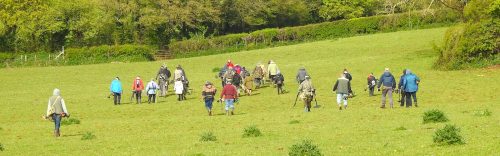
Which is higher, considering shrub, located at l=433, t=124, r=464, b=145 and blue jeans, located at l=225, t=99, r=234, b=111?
blue jeans, located at l=225, t=99, r=234, b=111

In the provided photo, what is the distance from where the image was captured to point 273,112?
36.2 meters

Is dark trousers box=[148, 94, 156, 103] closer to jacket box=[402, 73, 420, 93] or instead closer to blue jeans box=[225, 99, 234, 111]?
blue jeans box=[225, 99, 234, 111]

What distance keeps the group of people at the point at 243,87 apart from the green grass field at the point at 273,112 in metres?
0.74

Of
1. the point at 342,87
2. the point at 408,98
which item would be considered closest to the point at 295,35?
the point at 342,87

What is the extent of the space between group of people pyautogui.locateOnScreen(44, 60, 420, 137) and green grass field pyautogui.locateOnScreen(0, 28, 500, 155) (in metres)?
0.74

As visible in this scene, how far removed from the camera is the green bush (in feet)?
291

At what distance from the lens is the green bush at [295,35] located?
88.6m

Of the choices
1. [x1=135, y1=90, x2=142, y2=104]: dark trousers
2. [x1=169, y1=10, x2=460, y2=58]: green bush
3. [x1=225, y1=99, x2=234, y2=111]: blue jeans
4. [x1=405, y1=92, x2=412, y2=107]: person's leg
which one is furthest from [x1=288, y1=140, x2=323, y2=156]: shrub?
[x1=169, y1=10, x2=460, y2=58]: green bush

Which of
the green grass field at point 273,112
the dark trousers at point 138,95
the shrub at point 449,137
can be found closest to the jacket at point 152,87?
the dark trousers at point 138,95

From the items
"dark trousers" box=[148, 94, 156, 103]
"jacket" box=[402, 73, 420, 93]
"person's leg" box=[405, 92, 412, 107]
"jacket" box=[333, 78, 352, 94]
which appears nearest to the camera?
"jacket" box=[402, 73, 420, 93]

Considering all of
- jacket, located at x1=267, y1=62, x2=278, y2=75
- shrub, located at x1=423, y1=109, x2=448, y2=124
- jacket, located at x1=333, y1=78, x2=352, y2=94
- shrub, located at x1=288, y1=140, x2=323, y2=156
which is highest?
jacket, located at x1=267, y1=62, x2=278, y2=75

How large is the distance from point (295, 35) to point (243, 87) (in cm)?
4778

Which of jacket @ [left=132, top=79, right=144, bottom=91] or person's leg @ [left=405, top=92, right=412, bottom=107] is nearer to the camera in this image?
person's leg @ [left=405, top=92, right=412, bottom=107]

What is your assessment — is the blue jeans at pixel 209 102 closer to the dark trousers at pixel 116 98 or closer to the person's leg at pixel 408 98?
the person's leg at pixel 408 98
